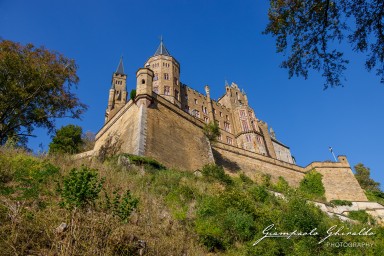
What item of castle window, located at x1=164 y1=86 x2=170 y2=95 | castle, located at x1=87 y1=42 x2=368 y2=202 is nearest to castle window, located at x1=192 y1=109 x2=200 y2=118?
castle, located at x1=87 y1=42 x2=368 y2=202

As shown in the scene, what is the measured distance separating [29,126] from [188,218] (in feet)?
42.4

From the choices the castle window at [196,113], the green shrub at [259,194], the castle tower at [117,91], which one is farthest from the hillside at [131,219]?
the castle tower at [117,91]

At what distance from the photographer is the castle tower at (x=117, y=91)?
4522 cm

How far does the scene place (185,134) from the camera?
84.8ft

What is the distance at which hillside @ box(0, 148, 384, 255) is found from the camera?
549cm

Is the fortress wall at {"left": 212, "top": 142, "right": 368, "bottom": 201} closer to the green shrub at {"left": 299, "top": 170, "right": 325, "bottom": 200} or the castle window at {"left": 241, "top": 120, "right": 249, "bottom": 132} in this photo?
the green shrub at {"left": 299, "top": 170, "right": 325, "bottom": 200}

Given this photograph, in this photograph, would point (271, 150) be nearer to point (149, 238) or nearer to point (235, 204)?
point (235, 204)

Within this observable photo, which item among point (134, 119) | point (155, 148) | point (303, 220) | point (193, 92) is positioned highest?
point (193, 92)

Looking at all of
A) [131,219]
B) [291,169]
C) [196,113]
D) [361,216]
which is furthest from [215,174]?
[196,113]

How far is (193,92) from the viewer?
4897 centimetres

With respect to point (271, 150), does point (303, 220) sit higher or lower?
lower

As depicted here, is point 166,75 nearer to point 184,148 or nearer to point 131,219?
point 184,148

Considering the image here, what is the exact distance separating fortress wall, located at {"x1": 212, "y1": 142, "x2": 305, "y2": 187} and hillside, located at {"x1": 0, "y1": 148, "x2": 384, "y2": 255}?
13556 mm

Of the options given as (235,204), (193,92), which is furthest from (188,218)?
(193,92)
